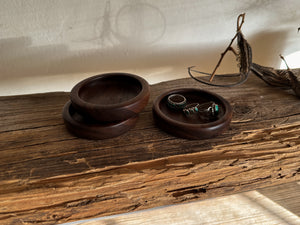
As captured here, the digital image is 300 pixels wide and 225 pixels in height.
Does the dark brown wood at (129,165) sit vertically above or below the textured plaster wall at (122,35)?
below

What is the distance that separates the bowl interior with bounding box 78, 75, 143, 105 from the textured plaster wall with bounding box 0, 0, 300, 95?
0.36m

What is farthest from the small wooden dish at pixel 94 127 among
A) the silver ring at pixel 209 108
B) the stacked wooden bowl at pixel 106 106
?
the silver ring at pixel 209 108

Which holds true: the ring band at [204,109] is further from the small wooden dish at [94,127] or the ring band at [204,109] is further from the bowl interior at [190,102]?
the small wooden dish at [94,127]

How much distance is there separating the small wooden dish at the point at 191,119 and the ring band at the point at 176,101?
0.02m

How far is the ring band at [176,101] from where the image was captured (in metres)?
0.81

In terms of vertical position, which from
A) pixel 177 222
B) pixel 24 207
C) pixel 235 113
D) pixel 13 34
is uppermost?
pixel 13 34

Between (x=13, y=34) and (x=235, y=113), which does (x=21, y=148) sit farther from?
(x=235, y=113)

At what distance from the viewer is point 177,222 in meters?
0.97

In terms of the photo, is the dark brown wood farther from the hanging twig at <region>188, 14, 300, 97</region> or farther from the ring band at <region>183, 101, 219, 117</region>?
the hanging twig at <region>188, 14, 300, 97</region>

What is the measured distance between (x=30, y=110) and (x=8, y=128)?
0.36 ft

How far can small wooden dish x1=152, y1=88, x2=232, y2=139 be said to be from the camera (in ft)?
2.34

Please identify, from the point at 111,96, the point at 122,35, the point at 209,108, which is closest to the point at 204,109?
the point at 209,108

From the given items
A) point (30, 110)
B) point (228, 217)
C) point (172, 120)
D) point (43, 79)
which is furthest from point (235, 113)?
point (43, 79)

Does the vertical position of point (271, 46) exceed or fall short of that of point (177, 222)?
it exceeds it
